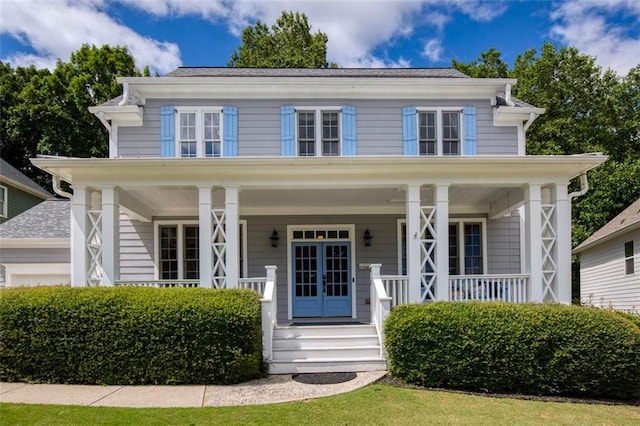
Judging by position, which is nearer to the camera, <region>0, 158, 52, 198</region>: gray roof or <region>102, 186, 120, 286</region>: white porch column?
<region>102, 186, 120, 286</region>: white porch column

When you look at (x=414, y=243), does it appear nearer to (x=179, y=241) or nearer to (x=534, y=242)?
(x=534, y=242)

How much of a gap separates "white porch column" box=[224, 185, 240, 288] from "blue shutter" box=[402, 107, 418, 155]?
15.5 ft

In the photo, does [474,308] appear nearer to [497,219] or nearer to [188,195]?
[497,219]

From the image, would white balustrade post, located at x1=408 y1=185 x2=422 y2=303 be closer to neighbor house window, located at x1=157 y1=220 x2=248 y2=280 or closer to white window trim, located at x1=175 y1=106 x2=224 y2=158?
neighbor house window, located at x1=157 y1=220 x2=248 y2=280

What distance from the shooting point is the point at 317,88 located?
11531 millimetres

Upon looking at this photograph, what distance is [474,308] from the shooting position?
7.22 meters

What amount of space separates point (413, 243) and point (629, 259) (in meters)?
9.92

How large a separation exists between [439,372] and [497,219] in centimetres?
592

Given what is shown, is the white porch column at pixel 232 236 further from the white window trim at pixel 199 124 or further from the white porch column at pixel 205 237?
the white window trim at pixel 199 124

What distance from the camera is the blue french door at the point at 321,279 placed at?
11781mm

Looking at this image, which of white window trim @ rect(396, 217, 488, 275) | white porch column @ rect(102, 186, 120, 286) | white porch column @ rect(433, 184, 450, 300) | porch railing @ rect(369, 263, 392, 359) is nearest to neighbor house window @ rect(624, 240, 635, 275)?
Result: white window trim @ rect(396, 217, 488, 275)

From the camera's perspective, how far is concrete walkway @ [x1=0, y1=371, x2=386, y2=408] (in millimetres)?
5988

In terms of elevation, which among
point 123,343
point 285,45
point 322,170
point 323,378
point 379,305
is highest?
point 285,45

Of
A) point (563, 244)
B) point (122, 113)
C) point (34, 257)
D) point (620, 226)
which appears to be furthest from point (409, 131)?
point (34, 257)
